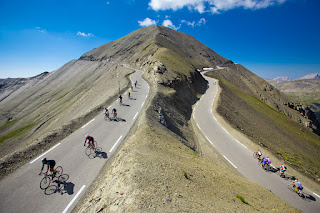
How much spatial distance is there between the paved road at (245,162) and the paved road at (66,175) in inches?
538

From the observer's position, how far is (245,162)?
60.5 ft

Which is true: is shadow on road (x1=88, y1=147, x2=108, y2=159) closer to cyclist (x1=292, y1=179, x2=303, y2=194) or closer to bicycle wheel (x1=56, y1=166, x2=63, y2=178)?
bicycle wheel (x1=56, y1=166, x2=63, y2=178)

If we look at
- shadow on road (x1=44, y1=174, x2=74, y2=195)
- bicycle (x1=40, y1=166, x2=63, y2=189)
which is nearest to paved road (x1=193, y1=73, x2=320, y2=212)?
shadow on road (x1=44, y1=174, x2=74, y2=195)

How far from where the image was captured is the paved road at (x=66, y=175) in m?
8.47

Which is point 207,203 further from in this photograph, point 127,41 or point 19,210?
point 127,41

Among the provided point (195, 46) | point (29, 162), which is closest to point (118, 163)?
point (29, 162)

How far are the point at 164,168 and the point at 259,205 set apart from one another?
721 centimetres

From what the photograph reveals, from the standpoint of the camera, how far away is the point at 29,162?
38.0 ft

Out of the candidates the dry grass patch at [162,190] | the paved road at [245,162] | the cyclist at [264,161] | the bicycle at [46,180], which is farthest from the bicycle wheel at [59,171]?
the cyclist at [264,161]

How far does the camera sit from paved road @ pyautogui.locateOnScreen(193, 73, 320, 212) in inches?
557

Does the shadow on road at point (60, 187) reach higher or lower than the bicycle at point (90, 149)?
lower

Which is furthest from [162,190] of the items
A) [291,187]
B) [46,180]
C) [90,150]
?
[291,187]

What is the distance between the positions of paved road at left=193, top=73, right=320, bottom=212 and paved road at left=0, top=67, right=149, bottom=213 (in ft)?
44.8

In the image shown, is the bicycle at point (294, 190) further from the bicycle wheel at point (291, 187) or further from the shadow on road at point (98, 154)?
the shadow on road at point (98, 154)
